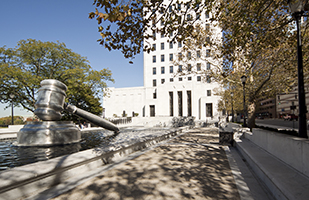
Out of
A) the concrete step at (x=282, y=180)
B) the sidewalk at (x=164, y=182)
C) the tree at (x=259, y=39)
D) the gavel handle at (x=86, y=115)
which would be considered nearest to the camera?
the concrete step at (x=282, y=180)

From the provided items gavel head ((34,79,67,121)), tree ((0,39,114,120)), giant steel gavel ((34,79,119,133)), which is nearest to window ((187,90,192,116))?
tree ((0,39,114,120))

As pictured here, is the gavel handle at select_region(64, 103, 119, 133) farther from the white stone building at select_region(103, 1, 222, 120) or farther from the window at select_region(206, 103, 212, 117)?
the window at select_region(206, 103, 212, 117)

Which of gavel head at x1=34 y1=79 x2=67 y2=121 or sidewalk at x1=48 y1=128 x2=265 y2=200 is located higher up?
gavel head at x1=34 y1=79 x2=67 y2=121

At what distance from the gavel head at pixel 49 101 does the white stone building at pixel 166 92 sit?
34308 mm

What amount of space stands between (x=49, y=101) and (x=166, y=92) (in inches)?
Answer: 1835

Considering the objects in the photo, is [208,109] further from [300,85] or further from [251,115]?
[300,85]

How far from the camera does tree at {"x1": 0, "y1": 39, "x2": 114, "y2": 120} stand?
971 inches

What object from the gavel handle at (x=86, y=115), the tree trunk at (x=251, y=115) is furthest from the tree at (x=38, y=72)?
the tree trunk at (x=251, y=115)

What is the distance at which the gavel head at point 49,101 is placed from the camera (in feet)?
30.1

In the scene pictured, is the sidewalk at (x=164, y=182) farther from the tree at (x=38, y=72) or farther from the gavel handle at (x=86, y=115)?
the tree at (x=38, y=72)

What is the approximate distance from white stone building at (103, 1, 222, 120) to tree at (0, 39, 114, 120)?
70.5 feet

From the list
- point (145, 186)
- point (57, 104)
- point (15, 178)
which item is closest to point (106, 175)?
point (145, 186)

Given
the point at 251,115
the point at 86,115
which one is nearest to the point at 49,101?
the point at 86,115

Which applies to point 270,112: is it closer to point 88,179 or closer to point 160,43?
point 160,43
